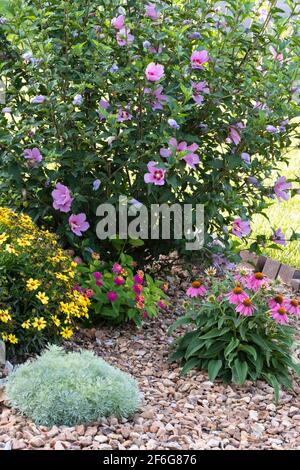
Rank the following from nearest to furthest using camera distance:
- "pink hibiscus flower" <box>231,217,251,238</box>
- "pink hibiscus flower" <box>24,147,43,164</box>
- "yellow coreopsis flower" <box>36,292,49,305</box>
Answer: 1. "yellow coreopsis flower" <box>36,292,49,305</box>
2. "pink hibiscus flower" <box>24,147,43,164</box>
3. "pink hibiscus flower" <box>231,217,251,238</box>

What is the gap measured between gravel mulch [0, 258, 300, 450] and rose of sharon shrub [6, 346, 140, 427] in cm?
4

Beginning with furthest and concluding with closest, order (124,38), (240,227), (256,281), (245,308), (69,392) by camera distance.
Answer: (240,227)
(124,38)
(256,281)
(245,308)
(69,392)

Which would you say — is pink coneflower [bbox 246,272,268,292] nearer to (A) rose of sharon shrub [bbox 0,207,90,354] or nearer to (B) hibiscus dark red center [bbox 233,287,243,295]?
(B) hibiscus dark red center [bbox 233,287,243,295]

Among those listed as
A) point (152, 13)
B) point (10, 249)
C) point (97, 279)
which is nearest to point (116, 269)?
point (97, 279)

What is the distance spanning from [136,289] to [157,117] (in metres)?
0.86

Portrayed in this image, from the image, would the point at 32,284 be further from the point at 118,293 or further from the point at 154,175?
the point at 154,175

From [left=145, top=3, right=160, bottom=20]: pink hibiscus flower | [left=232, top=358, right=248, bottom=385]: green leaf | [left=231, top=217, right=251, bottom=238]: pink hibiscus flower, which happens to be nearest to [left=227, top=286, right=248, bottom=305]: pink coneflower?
[left=232, top=358, right=248, bottom=385]: green leaf

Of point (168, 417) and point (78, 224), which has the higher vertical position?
point (78, 224)

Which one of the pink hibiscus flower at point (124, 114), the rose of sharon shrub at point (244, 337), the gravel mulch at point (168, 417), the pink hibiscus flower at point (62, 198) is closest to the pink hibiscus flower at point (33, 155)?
the pink hibiscus flower at point (62, 198)

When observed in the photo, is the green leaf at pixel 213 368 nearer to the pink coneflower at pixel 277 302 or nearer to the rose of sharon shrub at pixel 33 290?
the pink coneflower at pixel 277 302

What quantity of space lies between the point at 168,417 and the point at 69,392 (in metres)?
0.48

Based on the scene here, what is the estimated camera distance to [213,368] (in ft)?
12.4

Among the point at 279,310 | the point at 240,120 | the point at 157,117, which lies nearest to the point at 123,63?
the point at 157,117

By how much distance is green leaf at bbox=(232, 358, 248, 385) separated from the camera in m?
3.72
